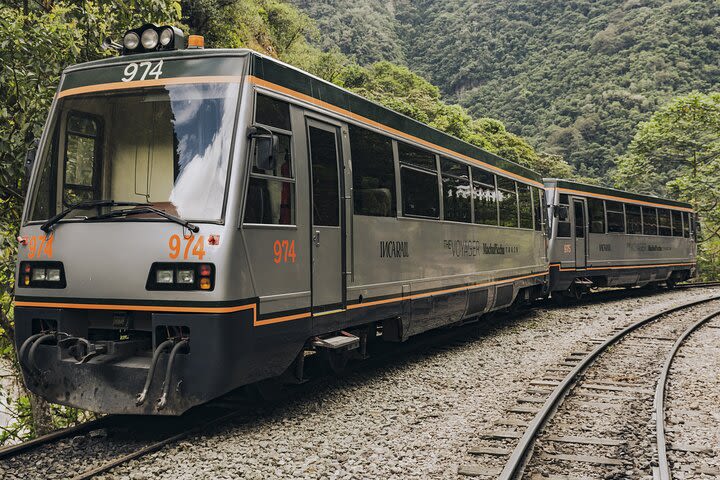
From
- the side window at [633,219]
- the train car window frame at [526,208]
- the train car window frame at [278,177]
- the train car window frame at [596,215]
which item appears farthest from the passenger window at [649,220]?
the train car window frame at [278,177]

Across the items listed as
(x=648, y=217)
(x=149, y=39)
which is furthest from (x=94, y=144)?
(x=648, y=217)

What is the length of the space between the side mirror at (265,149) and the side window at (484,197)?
20.6 feet

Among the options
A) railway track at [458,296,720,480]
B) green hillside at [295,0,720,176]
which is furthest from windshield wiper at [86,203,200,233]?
green hillside at [295,0,720,176]

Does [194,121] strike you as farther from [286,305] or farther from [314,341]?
[314,341]

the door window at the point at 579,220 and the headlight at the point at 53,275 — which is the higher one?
the door window at the point at 579,220

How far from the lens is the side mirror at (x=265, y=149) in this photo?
18.3 ft

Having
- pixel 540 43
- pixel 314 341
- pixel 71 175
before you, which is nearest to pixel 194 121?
pixel 71 175

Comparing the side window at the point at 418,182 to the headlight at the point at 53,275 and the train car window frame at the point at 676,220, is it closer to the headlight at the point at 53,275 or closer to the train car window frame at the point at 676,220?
the headlight at the point at 53,275

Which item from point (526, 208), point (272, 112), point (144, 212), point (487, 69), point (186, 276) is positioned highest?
point (487, 69)

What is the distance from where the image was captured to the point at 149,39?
6.39 metres

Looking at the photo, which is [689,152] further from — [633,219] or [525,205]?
[525,205]

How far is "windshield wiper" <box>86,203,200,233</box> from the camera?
5.37 meters

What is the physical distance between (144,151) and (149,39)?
118cm

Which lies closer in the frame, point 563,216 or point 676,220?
point 563,216
